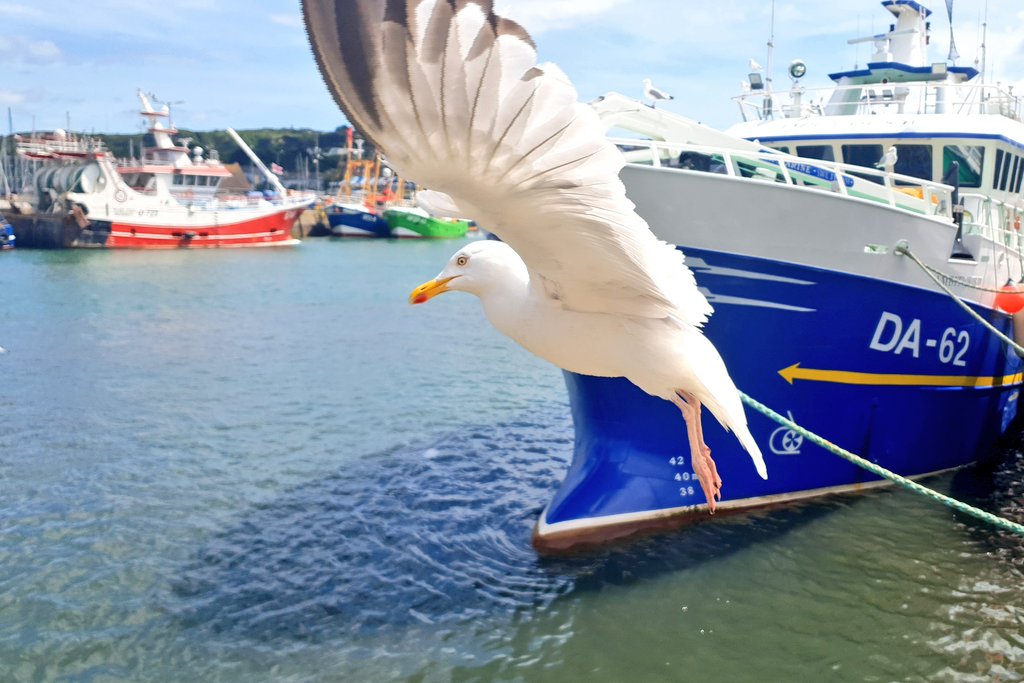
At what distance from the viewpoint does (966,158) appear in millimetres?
9648

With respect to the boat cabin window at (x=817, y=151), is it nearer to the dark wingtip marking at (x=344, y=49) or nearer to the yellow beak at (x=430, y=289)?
the yellow beak at (x=430, y=289)

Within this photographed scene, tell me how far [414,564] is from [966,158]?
7404mm

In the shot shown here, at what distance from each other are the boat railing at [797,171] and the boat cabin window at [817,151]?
4.92ft

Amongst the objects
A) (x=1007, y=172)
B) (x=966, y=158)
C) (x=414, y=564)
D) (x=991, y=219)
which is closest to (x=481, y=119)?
(x=414, y=564)

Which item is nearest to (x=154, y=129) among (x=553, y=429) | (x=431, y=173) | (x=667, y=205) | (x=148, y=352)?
(x=148, y=352)

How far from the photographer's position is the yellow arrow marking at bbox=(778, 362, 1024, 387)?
7.34 meters

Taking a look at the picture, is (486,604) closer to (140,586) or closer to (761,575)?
(761,575)

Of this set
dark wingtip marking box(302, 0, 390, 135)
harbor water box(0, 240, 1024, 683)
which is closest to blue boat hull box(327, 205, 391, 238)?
harbor water box(0, 240, 1024, 683)

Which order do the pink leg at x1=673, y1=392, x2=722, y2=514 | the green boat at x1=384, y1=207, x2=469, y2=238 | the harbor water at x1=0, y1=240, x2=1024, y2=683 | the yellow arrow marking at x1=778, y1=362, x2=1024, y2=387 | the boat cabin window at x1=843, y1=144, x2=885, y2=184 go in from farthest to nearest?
the green boat at x1=384, y1=207, x2=469, y2=238
the boat cabin window at x1=843, y1=144, x2=885, y2=184
the yellow arrow marking at x1=778, y1=362, x2=1024, y2=387
the harbor water at x1=0, y1=240, x2=1024, y2=683
the pink leg at x1=673, y1=392, x2=722, y2=514

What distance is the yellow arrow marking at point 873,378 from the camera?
7.34 meters

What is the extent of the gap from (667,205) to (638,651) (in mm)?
3282

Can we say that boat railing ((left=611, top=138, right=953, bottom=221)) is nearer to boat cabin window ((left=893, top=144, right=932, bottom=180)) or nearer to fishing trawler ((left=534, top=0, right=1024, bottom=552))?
fishing trawler ((left=534, top=0, right=1024, bottom=552))

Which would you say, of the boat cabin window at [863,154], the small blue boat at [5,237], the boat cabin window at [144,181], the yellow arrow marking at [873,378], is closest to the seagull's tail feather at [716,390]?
the yellow arrow marking at [873,378]

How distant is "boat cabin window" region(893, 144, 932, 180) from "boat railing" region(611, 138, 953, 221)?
3.38 feet
